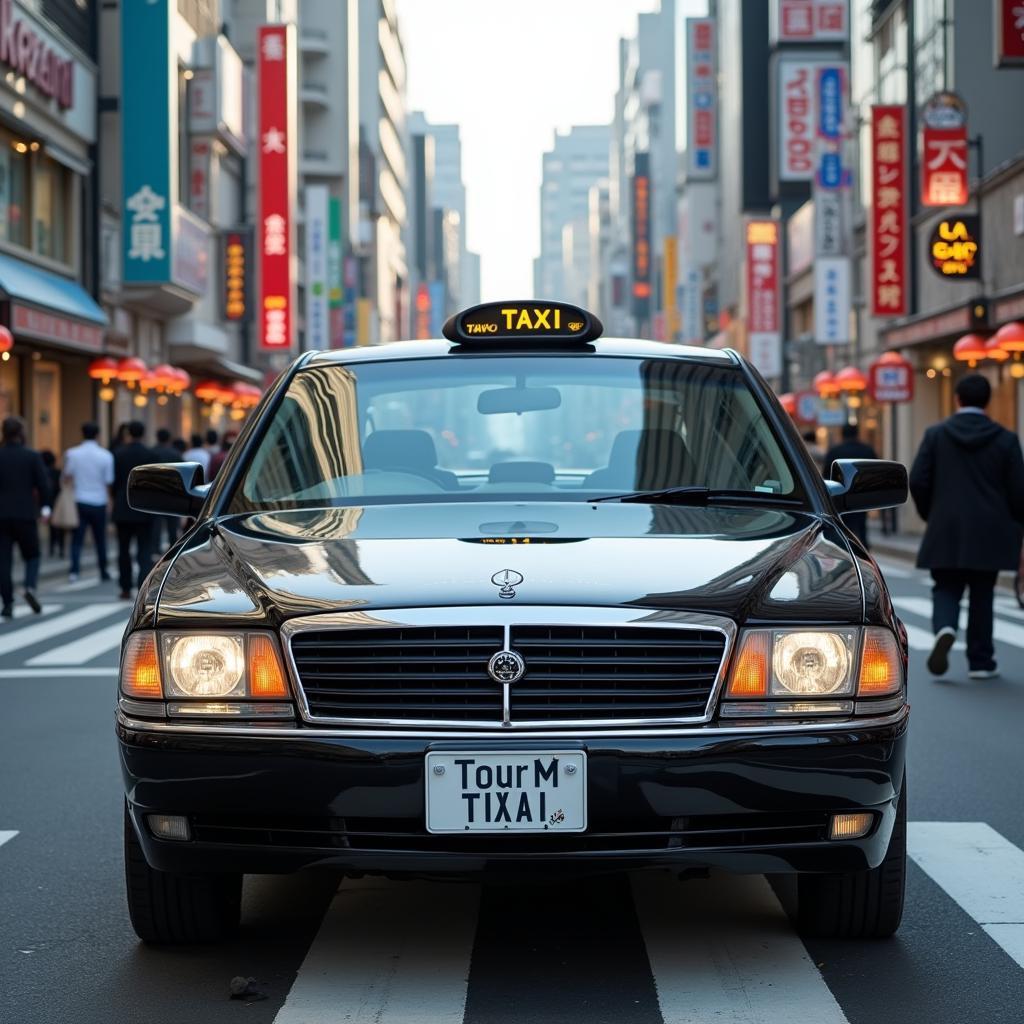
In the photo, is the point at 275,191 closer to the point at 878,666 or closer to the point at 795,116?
the point at 795,116

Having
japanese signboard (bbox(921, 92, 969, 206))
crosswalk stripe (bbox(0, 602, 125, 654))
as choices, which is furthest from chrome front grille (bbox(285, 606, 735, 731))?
japanese signboard (bbox(921, 92, 969, 206))

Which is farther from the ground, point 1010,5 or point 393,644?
point 1010,5

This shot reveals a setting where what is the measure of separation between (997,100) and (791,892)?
93.3 feet

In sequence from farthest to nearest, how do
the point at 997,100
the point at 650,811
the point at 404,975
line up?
1. the point at 997,100
2. the point at 404,975
3. the point at 650,811

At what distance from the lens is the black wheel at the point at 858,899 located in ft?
14.7

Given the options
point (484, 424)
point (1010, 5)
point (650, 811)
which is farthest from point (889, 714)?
point (1010, 5)

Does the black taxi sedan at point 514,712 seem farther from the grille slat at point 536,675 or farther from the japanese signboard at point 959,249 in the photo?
the japanese signboard at point 959,249

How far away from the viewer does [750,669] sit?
13.0ft

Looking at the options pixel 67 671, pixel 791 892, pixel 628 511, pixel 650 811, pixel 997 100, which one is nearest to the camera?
pixel 650 811

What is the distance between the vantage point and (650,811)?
388 cm

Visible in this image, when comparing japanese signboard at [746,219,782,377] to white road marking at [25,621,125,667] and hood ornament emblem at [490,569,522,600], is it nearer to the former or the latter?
white road marking at [25,621,125,667]

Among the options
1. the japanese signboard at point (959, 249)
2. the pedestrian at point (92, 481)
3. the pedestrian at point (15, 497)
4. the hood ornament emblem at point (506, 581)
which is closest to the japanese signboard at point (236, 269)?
the japanese signboard at point (959, 249)

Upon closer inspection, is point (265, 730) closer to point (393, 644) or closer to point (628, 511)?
point (393, 644)

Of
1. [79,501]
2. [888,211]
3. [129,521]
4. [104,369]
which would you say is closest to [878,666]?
[129,521]
